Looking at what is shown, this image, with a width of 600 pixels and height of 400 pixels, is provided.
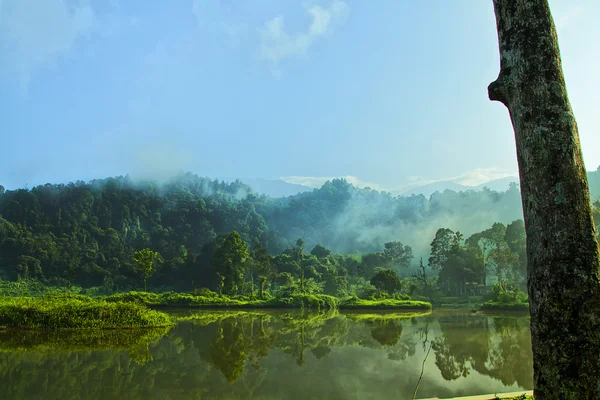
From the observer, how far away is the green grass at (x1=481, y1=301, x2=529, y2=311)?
99.6 ft

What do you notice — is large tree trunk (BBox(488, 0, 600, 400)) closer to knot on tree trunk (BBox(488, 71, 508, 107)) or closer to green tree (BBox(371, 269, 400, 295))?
knot on tree trunk (BBox(488, 71, 508, 107))

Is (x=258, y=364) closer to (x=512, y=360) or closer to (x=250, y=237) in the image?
(x=512, y=360)

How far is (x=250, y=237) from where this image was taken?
77312 millimetres

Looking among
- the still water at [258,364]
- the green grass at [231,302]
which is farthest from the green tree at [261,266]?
the still water at [258,364]

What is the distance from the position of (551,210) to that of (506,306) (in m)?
31.8

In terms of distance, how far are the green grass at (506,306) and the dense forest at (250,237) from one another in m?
7.79

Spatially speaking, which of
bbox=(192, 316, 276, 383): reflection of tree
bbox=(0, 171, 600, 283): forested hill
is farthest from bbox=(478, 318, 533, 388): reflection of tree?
bbox=(0, 171, 600, 283): forested hill

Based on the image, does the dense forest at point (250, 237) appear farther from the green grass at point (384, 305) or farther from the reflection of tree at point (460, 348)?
the reflection of tree at point (460, 348)

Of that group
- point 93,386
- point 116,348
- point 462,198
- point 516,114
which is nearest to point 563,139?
point 516,114

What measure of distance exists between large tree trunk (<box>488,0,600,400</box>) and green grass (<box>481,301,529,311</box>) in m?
31.5

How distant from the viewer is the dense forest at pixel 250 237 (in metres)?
42.9

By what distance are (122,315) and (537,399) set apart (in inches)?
691

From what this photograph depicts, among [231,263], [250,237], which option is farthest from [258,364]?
[250,237]

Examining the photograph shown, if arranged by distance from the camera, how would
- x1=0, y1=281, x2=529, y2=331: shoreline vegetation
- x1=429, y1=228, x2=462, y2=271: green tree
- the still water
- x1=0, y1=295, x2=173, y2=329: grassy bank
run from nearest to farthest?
the still water, x1=0, y1=295, x2=173, y2=329: grassy bank, x1=0, y1=281, x2=529, y2=331: shoreline vegetation, x1=429, y1=228, x2=462, y2=271: green tree
